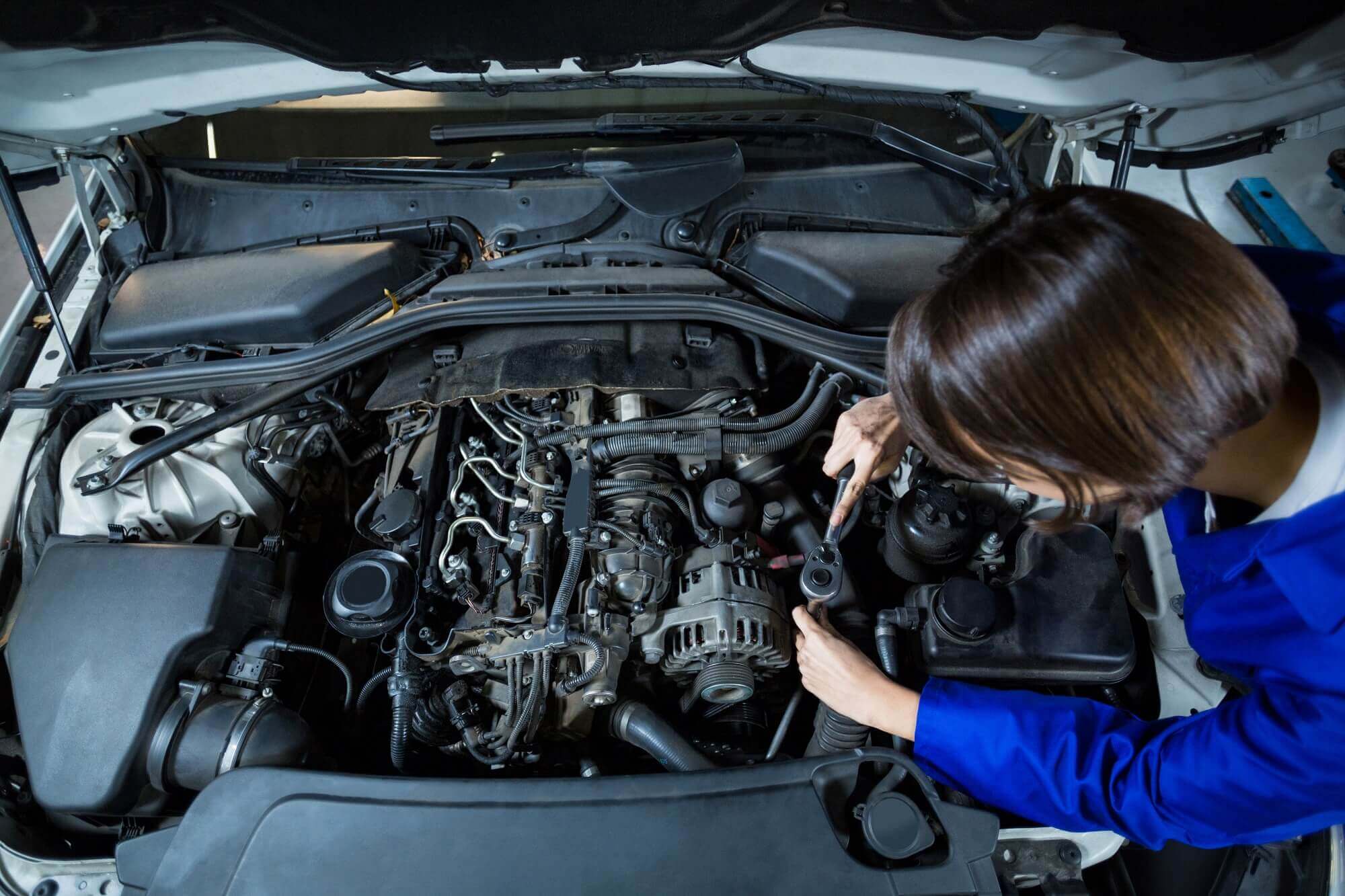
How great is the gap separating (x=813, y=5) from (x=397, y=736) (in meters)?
1.43

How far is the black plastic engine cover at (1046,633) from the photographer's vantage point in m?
1.37

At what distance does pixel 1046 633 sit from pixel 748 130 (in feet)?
4.19

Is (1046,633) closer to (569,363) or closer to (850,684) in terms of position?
(850,684)

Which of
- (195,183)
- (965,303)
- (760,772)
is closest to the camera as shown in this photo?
(965,303)

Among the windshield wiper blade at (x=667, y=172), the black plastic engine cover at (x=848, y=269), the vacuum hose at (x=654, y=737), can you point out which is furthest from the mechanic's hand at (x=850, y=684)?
the windshield wiper blade at (x=667, y=172)

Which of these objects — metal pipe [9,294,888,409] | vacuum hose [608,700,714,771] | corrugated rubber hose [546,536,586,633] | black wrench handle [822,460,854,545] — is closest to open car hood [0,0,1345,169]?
metal pipe [9,294,888,409]

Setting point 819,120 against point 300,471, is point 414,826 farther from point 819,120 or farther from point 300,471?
point 819,120

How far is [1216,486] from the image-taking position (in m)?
1.06

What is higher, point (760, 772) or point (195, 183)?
point (195, 183)

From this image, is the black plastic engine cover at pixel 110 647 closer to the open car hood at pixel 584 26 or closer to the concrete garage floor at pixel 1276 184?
the open car hood at pixel 584 26

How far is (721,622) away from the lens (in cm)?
134

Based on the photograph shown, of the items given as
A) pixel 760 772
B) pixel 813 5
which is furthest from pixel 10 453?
pixel 813 5

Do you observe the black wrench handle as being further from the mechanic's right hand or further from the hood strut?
the hood strut

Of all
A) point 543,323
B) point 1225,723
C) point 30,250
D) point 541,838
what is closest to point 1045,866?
point 1225,723
